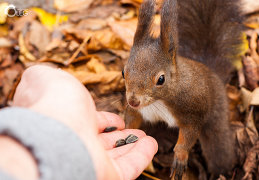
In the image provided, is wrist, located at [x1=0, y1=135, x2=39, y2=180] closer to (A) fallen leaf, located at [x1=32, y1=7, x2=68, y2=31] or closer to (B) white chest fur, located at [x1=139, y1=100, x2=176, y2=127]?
(B) white chest fur, located at [x1=139, y1=100, x2=176, y2=127]

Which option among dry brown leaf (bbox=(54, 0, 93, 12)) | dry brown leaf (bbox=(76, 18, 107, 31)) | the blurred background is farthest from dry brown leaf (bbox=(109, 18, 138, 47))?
dry brown leaf (bbox=(54, 0, 93, 12))

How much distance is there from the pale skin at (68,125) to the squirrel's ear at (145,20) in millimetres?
482

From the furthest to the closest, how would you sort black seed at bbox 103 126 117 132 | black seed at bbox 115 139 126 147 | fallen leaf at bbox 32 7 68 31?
fallen leaf at bbox 32 7 68 31 → black seed at bbox 103 126 117 132 → black seed at bbox 115 139 126 147

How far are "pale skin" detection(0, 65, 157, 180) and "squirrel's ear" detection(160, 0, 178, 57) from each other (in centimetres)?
44

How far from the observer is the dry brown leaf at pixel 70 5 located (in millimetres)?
2647

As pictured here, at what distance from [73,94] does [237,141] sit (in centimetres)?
129

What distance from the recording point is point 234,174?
187 cm

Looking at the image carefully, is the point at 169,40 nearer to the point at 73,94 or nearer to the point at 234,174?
the point at 73,94

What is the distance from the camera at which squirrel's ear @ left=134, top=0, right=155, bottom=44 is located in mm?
1444

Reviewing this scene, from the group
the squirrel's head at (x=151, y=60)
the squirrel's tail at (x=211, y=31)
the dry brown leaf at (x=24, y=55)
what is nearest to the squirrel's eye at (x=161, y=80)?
the squirrel's head at (x=151, y=60)

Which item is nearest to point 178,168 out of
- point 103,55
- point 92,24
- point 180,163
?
point 180,163

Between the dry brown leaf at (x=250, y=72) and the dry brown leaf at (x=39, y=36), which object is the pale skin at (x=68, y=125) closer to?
the dry brown leaf at (x=250, y=72)

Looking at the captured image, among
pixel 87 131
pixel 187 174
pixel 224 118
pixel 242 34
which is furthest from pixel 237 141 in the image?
pixel 87 131

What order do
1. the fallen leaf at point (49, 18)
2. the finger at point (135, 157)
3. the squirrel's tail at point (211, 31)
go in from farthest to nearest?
the fallen leaf at point (49, 18) < the squirrel's tail at point (211, 31) < the finger at point (135, 157)
